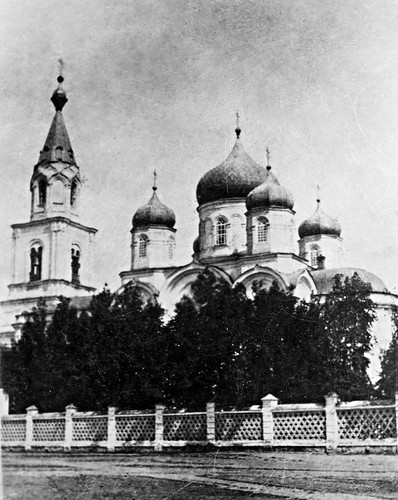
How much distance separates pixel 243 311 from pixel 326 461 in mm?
4318

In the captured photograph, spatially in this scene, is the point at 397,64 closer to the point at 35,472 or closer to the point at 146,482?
the point at 146,482

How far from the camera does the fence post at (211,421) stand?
10206 millimetres

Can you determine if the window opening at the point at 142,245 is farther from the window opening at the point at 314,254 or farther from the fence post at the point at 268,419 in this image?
the fence post at the point at 268,419

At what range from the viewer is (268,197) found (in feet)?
73.6

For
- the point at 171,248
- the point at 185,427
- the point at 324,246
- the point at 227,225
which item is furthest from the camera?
the point at 324,246

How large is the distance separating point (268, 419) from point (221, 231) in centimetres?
1542

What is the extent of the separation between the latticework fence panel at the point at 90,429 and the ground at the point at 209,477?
1.72 metres

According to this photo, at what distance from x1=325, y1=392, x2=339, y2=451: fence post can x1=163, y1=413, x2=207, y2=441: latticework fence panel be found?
195cm

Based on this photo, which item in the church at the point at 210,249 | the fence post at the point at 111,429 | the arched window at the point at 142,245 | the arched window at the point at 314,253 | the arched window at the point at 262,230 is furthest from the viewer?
the arched window at the point at 314,253

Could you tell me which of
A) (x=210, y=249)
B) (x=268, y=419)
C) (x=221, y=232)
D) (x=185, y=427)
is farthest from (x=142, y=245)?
(x=268, y=419)

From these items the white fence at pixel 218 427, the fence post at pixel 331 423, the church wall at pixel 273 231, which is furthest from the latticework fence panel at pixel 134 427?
the church wall at pixel 273 231

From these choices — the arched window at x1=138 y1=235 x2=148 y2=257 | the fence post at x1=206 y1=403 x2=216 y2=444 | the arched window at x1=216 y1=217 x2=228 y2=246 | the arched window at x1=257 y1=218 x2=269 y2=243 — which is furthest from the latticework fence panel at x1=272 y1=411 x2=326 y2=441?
the arched window at x1=138 y1=235 x2=148 y2=257

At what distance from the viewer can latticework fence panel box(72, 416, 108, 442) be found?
11044 mm

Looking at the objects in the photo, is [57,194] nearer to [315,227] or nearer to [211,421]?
[211,421]
